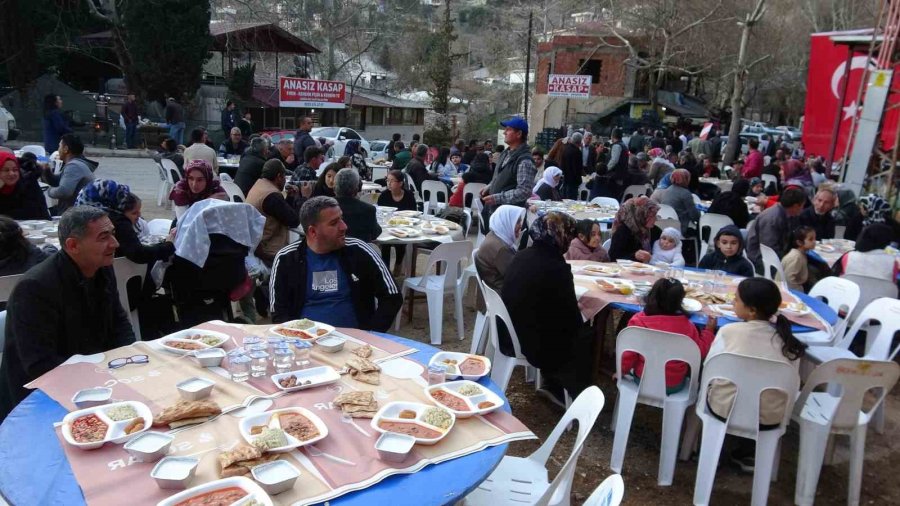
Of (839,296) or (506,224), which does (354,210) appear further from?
(839,296)

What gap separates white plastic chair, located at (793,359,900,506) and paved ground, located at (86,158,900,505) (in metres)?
0.21

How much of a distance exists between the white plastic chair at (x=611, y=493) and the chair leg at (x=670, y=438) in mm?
1618

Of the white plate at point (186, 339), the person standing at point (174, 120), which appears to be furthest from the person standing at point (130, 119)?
the white plate at point (186, 339)

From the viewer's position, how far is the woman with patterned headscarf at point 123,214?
3.87 metres

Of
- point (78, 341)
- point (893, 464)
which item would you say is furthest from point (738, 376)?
point (78, 341)

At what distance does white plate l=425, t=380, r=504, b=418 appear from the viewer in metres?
2.27

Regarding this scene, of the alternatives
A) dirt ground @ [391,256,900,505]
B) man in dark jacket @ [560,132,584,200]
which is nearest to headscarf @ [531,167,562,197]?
man in dark jacket @ [560,132,584,200]

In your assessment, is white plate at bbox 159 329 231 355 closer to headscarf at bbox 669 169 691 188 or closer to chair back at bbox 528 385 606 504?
chair back at bbox 528 385 606 504

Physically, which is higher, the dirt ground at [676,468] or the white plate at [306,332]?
the white plate at [306,332]

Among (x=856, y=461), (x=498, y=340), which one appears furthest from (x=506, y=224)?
(x=856, y=461)

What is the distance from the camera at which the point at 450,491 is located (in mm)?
1853

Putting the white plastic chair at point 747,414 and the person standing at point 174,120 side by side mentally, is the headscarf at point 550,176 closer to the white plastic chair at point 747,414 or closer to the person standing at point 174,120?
the white plastic chair at point 747,414

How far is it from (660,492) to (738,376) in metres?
0.89

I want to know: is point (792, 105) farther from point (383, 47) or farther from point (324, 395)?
point (324, 395)
